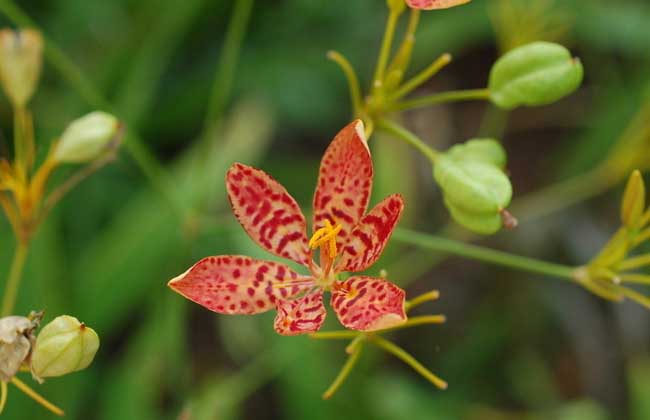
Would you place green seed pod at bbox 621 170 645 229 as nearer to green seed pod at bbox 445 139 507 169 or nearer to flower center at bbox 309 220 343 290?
green seed pod at bbox 445 139 507 169

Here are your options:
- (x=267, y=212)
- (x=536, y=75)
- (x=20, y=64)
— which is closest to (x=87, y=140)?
(x=20, y=64)

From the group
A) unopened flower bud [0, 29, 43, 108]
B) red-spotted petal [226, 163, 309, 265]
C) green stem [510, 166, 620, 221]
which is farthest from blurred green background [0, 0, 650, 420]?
red-spotted petal [226, 163, 309, 265]

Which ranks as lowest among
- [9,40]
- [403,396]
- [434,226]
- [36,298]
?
[403,396]

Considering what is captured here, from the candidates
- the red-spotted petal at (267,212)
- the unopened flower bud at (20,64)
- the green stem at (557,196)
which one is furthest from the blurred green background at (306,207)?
the red-spotted petal at (267,212)

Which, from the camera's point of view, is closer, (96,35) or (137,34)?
(137,34)

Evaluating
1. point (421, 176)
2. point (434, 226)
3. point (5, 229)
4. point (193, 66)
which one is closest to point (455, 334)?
point (434, 226)

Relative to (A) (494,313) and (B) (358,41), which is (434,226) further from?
(B) (358,41)
